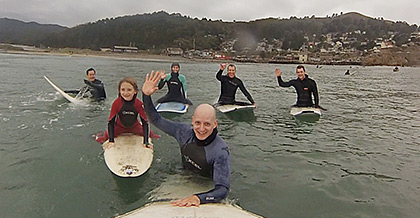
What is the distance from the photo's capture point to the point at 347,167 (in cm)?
673

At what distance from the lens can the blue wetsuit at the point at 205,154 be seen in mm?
3795

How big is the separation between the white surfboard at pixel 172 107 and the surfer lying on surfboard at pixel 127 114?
14.6 ft

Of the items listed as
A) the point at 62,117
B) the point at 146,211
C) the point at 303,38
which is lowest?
the point at 62,117

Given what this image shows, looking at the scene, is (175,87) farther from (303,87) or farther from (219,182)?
(219,182)

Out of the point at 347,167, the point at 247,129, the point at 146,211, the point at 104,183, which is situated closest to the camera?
the point at 146,211

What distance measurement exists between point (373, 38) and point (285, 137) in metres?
185

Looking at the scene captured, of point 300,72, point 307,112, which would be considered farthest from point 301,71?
point 307,112

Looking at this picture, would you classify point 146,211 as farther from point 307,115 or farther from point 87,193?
point 307,115

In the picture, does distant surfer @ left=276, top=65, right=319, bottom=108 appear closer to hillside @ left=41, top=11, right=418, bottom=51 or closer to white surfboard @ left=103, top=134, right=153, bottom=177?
white surfboard @ left=103, top=134, right=153, bottom=177

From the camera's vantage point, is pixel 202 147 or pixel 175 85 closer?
pixel 202 147

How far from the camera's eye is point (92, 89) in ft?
43.2

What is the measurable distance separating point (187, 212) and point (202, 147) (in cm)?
123

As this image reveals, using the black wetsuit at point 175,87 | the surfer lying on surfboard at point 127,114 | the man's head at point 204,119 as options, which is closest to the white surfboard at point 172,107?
the black wetsuit at point 175,87

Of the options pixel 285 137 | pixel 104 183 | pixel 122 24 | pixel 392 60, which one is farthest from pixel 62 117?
pixel 122 24
